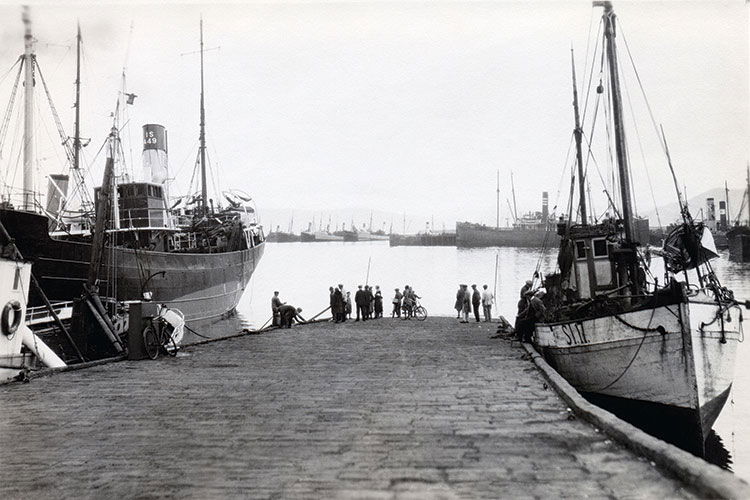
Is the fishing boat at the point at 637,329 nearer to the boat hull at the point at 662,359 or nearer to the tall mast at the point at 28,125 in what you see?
the boat hull at the point at 662,359

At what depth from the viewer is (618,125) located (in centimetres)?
1270

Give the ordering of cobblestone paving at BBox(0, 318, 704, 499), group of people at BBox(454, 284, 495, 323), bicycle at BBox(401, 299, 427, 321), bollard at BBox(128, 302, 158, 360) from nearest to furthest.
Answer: cobblestone paving at BBox(0, 318, 704, 499), bollard at BBox(128, 302, 158, 360), group of people at BBox(454, 284, 495, 323), bicycle at BBox(401, 299, 427, 321)

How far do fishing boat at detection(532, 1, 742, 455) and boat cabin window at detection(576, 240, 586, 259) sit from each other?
24 millimetres

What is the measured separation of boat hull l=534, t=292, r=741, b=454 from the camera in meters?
10.1

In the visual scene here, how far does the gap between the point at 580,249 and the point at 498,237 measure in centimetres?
10170

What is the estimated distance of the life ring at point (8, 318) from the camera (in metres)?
8.91

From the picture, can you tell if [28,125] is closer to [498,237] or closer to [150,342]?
[150,342]

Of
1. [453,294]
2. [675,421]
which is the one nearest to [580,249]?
[675,421]

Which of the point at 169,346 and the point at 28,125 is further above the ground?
the point at 28,125

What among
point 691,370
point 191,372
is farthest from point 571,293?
point 191,372

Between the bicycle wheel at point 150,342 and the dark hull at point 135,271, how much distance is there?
9.74 feet

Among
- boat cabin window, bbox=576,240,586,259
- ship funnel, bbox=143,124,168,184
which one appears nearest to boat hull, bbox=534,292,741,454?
boat cabin window, bbox=576,240,586,259

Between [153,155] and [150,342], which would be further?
[153,155]

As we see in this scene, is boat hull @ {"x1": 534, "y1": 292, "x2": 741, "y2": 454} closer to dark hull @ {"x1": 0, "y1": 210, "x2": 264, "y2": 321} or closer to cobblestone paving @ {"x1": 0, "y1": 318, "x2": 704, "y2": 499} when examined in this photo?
cobblestone paving @ {"x1": 0, "y1": 318, "x2": 704, "y2": 499}
